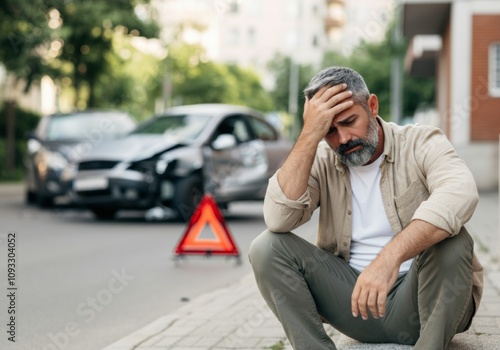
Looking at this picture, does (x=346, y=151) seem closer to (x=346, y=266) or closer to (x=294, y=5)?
(x=346, y=266)

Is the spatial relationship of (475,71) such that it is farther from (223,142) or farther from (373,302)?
(373,302)

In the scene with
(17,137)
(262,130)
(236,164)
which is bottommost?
(17,137)

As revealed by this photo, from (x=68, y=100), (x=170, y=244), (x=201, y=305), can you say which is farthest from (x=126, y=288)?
(x=68, y=100)

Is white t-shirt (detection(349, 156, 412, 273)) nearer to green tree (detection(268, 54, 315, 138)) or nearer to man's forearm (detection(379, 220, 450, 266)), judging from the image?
man's forearm (detection(379, 220, 450, 266))

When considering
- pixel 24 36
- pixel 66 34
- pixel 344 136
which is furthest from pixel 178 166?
pixel 66 34

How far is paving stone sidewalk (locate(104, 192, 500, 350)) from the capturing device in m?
5.02

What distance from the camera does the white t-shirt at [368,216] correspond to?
444 centimetres

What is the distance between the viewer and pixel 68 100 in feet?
176

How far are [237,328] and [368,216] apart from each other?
5.54 feet

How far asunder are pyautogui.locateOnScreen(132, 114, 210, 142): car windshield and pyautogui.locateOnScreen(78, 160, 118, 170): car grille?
3.40ft

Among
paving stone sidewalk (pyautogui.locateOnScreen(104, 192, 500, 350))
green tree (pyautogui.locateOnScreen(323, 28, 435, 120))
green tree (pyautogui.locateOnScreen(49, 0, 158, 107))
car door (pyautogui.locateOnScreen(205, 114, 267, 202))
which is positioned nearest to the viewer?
paving stone sidewalk (pyautogui.locateOnScreen(104, 192, 500, 350))

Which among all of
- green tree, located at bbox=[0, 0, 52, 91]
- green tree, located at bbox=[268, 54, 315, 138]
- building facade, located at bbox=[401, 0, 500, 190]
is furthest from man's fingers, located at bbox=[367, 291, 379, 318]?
green tree, located at bbox=[268, 54, 315, 138]

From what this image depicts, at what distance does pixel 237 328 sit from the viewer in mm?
5867

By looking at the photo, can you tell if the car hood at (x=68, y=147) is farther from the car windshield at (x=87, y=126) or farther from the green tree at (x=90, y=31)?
the green tree at (x=90, y=31)
